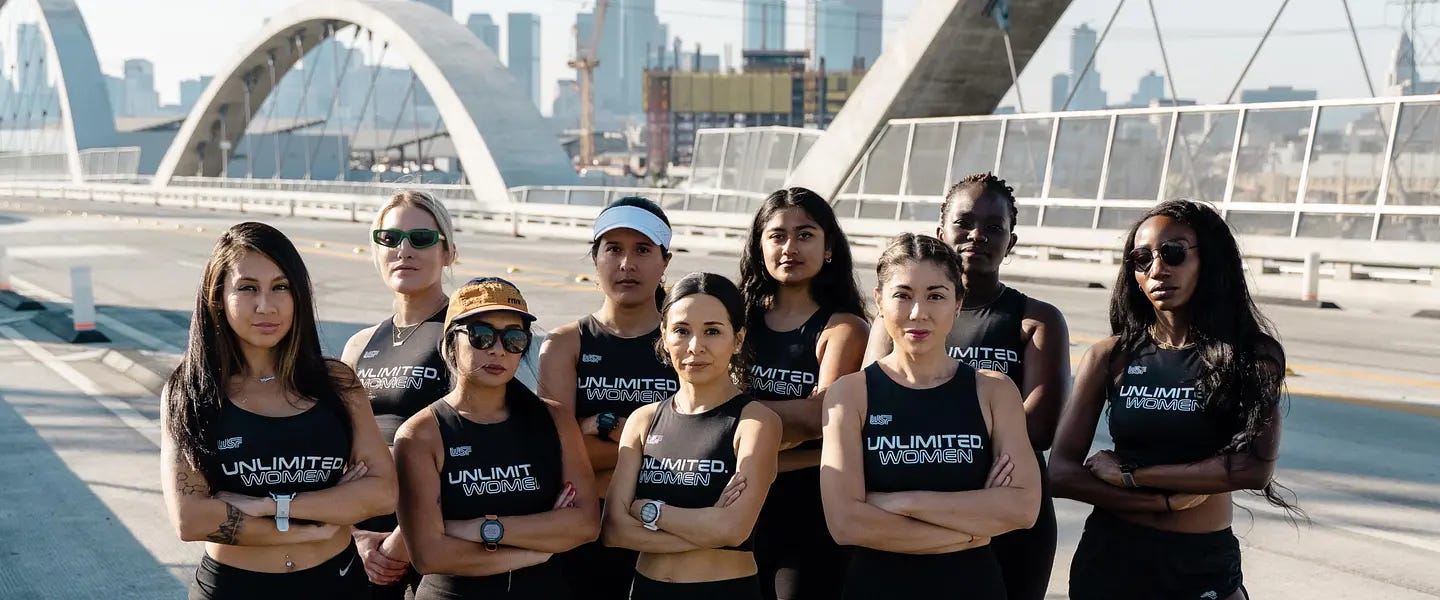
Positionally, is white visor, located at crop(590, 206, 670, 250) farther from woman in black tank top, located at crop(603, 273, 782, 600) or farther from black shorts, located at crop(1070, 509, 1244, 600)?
black shorts, located at crop(1070, 509, 1244, 600)

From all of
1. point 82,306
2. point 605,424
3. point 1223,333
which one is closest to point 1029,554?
point 1223,333

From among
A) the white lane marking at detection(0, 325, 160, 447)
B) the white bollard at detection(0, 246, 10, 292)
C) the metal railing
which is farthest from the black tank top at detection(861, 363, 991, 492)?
the white bollard at detection(0, 246, 10, 292)

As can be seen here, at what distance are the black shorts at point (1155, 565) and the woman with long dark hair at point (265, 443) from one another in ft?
6.93

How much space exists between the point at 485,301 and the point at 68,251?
2763 centimetres

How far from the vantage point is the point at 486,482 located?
4.01m

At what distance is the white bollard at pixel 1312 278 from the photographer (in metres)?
18.2

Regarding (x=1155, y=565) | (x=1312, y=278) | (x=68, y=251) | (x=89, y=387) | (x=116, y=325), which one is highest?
(x=1155, y=565)

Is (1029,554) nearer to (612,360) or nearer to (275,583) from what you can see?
(612,360)

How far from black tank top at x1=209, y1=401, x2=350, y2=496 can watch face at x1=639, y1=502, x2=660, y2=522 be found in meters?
0.89

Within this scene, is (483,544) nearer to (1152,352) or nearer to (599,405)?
(599,405)

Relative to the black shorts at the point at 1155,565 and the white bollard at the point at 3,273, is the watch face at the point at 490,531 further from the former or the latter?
the white bollard at the point at 3,273

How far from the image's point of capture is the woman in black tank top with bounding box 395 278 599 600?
397 centimetres

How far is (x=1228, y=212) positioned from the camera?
20984mm

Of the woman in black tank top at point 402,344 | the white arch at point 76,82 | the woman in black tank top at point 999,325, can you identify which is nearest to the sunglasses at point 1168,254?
the woman in black tank top at point 999,325
